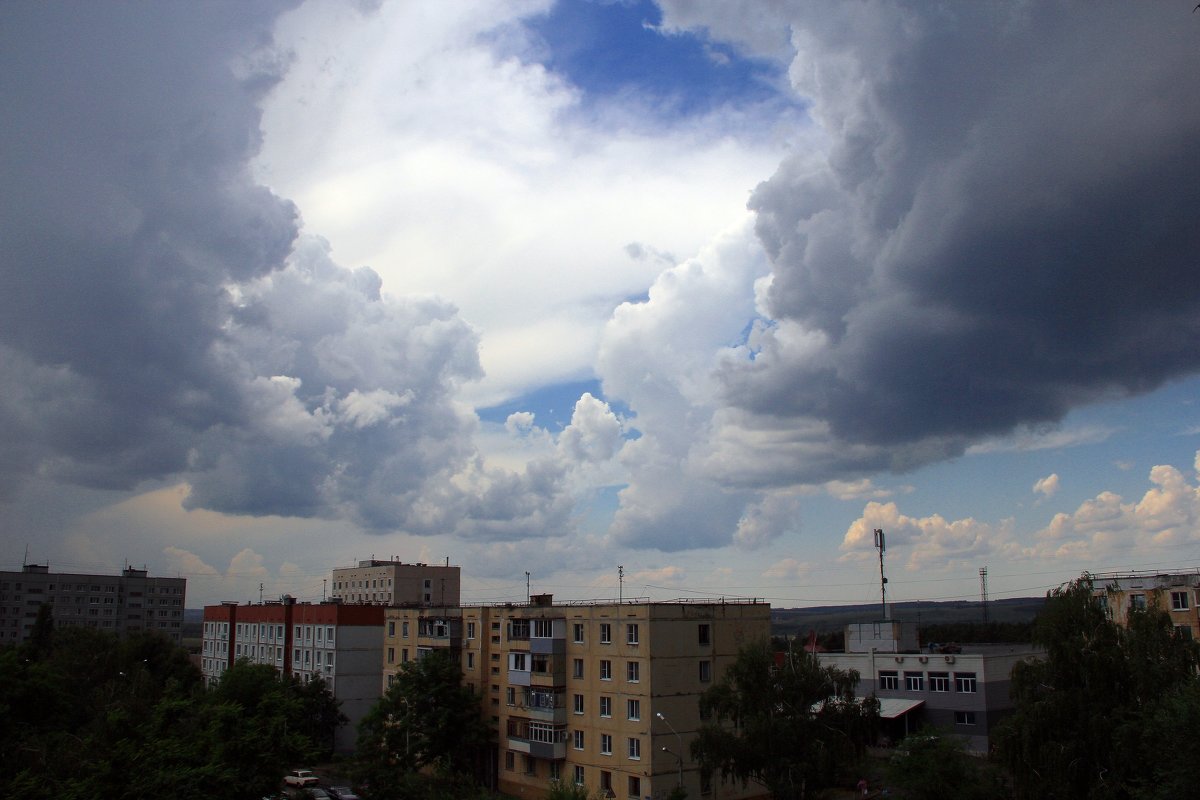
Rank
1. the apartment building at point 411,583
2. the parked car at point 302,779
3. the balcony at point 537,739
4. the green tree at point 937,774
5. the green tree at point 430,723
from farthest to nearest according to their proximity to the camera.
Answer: the apartment building at point 411,583 → the parked car at point 302,779 → the green tree at point 430,723 → the balcony at point 537,739 → the green tree at point 937,774

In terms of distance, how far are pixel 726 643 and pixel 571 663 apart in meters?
12.2

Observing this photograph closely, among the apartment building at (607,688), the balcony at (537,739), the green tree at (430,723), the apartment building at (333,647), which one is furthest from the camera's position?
the apartment building at (333,647)

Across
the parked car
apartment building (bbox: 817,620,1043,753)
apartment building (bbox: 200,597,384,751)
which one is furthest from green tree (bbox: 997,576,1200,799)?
apartment building (bbox: 200,597,384,751)

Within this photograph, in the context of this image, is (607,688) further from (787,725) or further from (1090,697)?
(1090,697)

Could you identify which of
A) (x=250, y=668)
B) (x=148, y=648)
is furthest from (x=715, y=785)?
(x=148, y=648)

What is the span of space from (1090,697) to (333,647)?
243ft

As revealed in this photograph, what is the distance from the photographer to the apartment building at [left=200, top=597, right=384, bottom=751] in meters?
96.2

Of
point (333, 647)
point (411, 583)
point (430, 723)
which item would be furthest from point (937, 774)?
point (411, 583)

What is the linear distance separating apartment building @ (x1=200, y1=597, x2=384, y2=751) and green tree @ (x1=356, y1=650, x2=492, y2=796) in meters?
17.1

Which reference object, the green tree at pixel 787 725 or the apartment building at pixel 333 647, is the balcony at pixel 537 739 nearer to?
the green tree at pixel 787 725

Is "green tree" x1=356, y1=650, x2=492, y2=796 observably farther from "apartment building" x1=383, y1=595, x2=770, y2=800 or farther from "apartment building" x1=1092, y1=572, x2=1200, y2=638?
"apartment building" x1=1092, y1=572, x2=1200, y2=638

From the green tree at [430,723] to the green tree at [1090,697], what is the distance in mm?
42632

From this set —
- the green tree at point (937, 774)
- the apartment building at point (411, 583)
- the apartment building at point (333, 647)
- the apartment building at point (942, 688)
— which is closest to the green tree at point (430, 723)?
the apartment building at point (333, 647)

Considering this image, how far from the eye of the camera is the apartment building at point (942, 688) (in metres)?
77.4
